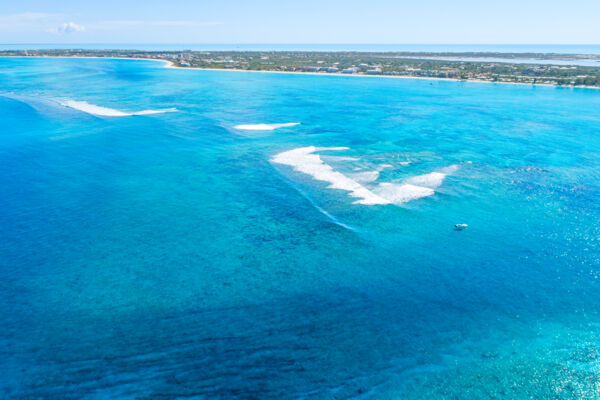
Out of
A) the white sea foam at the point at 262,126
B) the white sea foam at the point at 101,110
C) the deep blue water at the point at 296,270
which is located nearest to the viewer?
the deep blue water at the point at 296,270

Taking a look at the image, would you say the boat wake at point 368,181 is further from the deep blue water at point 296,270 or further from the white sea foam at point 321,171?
the deep blue water at point 296,270

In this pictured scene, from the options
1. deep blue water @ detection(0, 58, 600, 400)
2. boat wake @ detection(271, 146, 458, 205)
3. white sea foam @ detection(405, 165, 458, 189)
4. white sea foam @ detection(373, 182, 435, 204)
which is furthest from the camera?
white sea foam @ detection(405, 165, 458, 189)

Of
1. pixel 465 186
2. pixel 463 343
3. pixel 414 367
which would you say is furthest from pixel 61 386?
pixel 465 186

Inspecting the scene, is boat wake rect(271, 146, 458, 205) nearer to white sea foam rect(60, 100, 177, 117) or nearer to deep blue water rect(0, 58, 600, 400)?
deep blue water rect(0, 58, 600, 400)

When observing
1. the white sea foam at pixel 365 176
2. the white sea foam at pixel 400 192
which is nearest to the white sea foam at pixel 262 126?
the white sea foam at pixel 365 176

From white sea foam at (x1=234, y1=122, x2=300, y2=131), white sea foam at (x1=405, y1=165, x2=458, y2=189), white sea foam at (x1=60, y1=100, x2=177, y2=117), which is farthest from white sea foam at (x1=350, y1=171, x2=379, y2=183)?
white sea foam at (x1=60, y1=100, x2=177, y2=117)

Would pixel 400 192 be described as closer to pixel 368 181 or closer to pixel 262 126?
pixel 368 181

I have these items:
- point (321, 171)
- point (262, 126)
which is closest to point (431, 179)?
point (321, 171)

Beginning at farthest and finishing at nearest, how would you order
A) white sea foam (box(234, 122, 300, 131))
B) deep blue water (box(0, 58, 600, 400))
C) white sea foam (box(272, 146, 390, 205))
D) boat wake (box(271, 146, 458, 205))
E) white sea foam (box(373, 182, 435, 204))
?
white sea foam (box(234, 122, 300, 131)), white sea foam (box(272, 146, 390, 205)), boat wake (box(271, 146, 458, 205)), white sea foam (box(373, 182, 435, 204)), deep blue water (box(0, 58, 600, 400))
